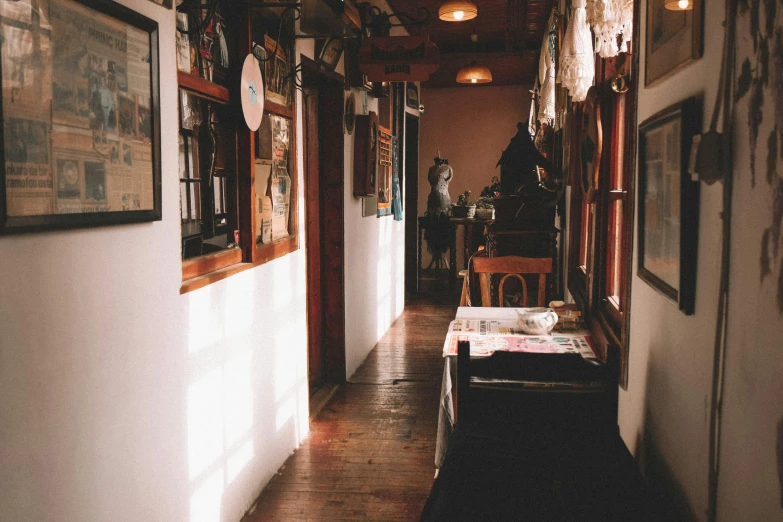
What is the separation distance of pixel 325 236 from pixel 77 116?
3266mm

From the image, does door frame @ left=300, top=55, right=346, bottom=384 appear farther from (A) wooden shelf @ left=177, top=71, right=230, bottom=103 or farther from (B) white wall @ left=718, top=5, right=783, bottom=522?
(B) white wall @ left=718, top=5, right=783, bottom=522

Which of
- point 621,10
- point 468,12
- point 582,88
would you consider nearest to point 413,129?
point 468,12

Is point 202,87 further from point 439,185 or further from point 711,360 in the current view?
point 439,185

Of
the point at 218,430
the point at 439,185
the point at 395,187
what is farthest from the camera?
the point at 439,185

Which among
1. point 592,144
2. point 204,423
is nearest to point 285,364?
point 204,423

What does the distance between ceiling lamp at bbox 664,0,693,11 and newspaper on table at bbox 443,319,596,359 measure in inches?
50.5

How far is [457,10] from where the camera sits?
5.16m

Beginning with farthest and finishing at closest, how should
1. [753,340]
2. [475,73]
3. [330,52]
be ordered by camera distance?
[475,73] → [330,52] → [753,340]

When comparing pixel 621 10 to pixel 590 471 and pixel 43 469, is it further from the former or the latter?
pixel 43 469

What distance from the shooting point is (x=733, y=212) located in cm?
125

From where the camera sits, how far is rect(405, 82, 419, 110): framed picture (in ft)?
25.9

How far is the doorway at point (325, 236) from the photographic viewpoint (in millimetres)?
4738

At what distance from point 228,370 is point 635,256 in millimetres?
1656

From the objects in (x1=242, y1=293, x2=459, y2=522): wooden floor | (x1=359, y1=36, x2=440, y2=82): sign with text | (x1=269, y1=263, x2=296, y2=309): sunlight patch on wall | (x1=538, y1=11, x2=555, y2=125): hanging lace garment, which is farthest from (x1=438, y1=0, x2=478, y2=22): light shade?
(x1=242, y1=293, x2=459, y2=522): wooden floor
